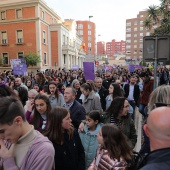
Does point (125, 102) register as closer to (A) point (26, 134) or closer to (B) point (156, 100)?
(B) point (156, 100)

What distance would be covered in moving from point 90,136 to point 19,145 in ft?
6.36

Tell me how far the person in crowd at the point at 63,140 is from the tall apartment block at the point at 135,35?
98.1 m

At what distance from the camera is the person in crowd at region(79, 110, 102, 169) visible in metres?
3.33

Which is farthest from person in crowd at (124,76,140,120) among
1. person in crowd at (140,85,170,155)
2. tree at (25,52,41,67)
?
tree at (25,52,41,67)

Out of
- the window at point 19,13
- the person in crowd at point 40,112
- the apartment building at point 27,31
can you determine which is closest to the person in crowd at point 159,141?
the person in crowd at point 40,112

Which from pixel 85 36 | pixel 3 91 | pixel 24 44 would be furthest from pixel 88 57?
pixel 85 36

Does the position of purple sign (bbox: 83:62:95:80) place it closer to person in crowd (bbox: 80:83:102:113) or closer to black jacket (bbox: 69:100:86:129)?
person in crowd (bbox: 80:83:102:113)

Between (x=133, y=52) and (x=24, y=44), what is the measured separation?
72782 millimetres

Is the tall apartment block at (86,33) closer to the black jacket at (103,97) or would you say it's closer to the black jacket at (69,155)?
the black jacket at (103,97)

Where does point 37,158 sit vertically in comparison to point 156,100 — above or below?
below

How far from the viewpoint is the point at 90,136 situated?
11.1 ft

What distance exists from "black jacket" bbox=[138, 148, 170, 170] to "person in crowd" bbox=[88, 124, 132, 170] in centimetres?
102

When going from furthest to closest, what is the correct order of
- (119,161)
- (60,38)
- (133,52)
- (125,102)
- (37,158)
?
(133,52) → (60,38) → (125,102) → (119,161) → (37,158)

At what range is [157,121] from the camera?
1.41m
